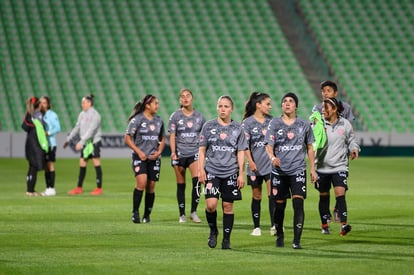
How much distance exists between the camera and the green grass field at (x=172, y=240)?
10.3 m

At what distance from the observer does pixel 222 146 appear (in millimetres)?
12094

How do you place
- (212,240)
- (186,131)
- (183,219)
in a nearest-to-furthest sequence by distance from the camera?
(212,240), (183,219), (186,131)

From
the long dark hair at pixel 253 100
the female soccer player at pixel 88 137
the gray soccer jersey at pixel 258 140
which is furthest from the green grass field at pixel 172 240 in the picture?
the long dark hair at pixel 253 100

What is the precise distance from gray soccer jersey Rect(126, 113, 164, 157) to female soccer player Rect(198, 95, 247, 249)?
334 centimetres

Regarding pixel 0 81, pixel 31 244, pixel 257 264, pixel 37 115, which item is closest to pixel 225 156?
pixel 257 264

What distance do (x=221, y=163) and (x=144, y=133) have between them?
3.53m

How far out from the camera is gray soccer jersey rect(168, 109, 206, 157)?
15.7 m

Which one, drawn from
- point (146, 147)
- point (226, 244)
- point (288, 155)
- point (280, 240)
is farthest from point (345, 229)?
point (146, 147)

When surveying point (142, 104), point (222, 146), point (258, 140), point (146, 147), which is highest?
point (142, 104)

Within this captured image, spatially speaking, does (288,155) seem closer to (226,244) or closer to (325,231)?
(226,244)

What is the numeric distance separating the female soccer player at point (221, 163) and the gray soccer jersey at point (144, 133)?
3340 mm

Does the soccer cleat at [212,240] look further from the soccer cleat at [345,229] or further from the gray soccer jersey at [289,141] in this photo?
the soccer cleat at [345,229]

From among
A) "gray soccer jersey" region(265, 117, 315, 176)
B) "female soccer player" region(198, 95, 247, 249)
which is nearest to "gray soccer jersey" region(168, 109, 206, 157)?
"female soccer player" region(198, 95, 247, 249)

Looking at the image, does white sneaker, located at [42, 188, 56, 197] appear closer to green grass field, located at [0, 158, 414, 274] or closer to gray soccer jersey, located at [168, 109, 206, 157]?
green grass field, located at [0, 158, 414, 274]
